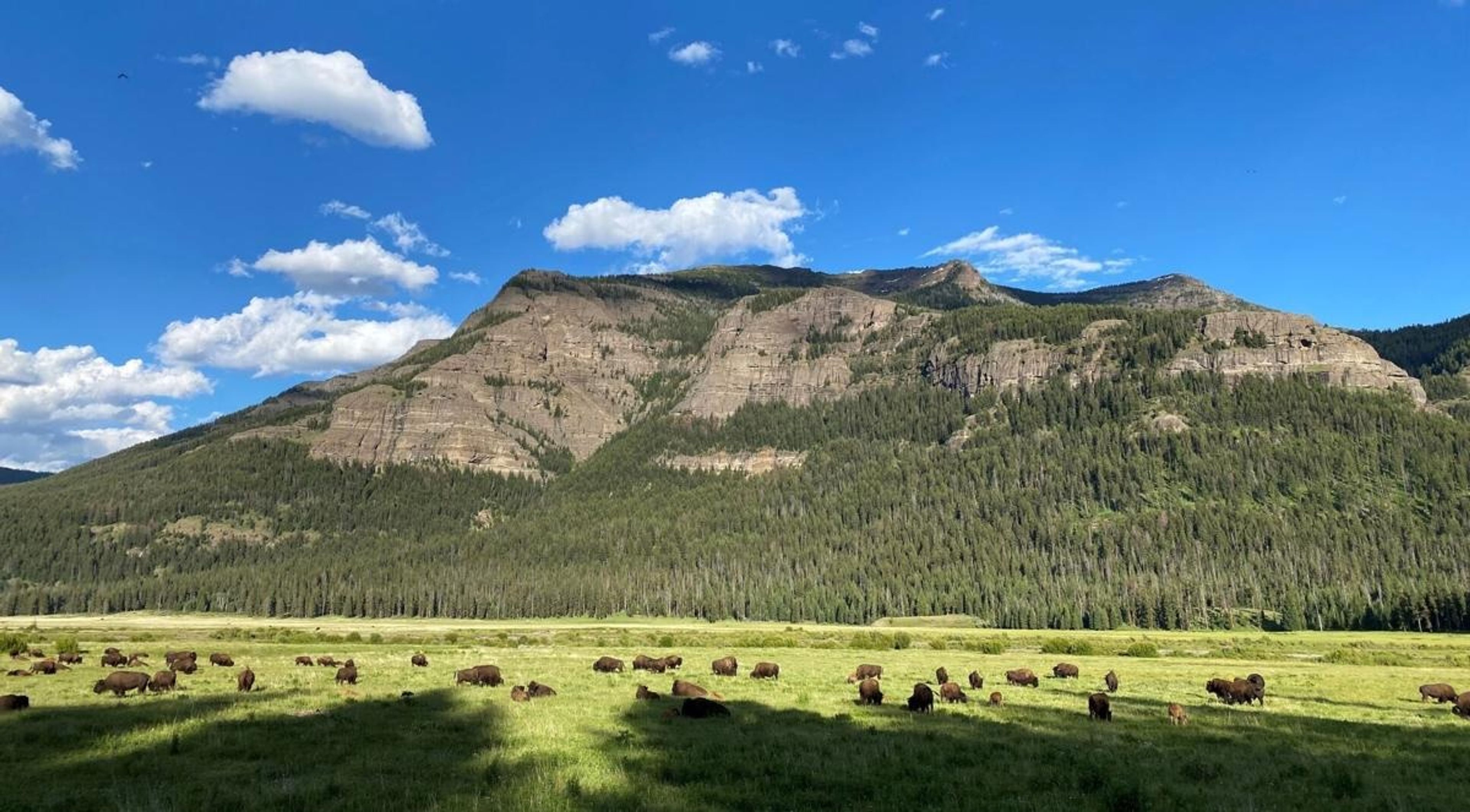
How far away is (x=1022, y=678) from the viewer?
125 feet

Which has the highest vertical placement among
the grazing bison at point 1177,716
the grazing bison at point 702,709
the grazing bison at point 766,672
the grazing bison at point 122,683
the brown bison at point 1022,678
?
the grazing bison at point 122,683

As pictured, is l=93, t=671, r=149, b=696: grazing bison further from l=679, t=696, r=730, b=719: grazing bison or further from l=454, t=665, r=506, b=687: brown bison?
l=679, t=696, r=730, b=719: grazing bison

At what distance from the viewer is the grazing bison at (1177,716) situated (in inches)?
995

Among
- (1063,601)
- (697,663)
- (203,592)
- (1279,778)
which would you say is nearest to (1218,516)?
(1063,601)

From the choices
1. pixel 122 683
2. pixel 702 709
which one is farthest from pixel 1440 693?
pixel 122 683

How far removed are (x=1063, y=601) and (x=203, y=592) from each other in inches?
8045

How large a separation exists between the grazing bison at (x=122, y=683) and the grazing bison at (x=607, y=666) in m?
18.7

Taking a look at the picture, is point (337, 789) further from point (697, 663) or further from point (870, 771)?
point (697, 663)

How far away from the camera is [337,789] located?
46.2 ft

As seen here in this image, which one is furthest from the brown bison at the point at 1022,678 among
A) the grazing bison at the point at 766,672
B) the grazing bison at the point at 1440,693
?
the grazing bison at the point at 1440,693

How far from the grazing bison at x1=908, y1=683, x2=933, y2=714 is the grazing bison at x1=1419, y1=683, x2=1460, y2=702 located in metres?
23.2

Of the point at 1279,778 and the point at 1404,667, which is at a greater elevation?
the point at 1279,778

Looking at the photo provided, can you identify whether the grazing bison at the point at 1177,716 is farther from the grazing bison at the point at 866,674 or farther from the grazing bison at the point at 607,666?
the grazing bison at the point at 607,666

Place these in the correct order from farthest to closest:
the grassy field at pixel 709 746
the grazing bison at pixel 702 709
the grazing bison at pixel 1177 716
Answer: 1. the grazing bison at pixel 1177 716
2. the grazing bison at pixel 702 709
3. the grassy field at pixel 709 746
